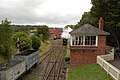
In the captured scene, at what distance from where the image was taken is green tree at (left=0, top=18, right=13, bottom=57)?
35.6m

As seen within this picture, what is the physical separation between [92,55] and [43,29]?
5277 cm

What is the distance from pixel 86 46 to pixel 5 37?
12324 millimetres

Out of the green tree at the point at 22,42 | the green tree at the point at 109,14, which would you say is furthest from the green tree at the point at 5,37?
the green tree at the point at 109,14

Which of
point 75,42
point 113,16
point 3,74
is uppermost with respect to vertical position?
point 113,16

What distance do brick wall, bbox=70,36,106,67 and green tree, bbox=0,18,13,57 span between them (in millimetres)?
10509

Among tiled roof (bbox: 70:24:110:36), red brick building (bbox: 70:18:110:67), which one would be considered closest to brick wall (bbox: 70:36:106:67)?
red brick building (bbox: 70:18:110:67)

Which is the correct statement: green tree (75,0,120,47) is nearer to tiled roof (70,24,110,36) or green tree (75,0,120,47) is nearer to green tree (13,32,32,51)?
tiled roof (70,24,110,36)

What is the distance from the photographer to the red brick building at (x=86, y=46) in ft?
100

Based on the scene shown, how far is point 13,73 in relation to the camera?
70.2 ft

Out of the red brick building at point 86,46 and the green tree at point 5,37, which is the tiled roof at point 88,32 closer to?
the red brick building at point 86,46

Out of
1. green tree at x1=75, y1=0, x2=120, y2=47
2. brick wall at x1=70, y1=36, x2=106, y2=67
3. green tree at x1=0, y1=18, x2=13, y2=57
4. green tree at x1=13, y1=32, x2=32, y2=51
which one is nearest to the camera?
brick wall at x1=70, y1=36, x2=106, y2=67

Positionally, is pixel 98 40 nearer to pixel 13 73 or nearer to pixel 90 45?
pixel 90 45

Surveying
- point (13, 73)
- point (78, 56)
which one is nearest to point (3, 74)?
point (13, 73)

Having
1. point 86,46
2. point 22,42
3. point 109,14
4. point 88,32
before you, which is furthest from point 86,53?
point 22,42
